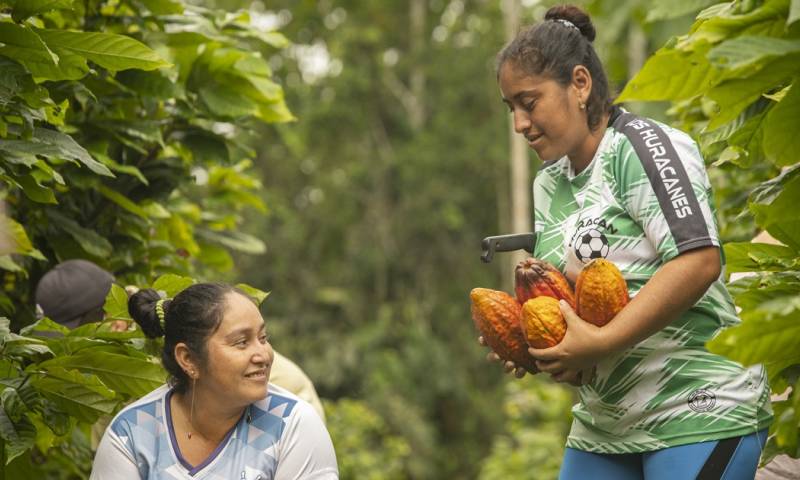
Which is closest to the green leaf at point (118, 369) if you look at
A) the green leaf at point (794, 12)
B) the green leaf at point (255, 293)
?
the green leaf at point (255, 293)

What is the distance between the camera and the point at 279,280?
21.5 m

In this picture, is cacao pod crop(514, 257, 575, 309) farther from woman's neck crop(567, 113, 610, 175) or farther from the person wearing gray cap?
the person wearing gray cap

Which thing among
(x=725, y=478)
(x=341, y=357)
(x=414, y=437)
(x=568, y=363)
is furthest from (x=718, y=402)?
(x=341, y=357)

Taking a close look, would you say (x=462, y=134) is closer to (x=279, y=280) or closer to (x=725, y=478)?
(x=279, y=280)

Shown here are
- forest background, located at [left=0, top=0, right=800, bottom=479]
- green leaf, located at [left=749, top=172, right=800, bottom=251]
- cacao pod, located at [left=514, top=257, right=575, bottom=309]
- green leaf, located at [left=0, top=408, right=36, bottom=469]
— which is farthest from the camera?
green leaf, located at [left=0, top=408, right=36, bottom=469]

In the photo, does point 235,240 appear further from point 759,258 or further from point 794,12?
point 794,12

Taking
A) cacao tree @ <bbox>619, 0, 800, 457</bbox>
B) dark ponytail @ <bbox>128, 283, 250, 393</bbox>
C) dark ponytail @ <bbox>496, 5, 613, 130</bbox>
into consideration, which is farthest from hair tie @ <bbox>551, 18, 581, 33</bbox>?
dark ponytail @ <bbox>128, 283, 250, 393</bbox>

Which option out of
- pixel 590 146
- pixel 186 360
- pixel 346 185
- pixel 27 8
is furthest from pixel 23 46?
pixel 346 185

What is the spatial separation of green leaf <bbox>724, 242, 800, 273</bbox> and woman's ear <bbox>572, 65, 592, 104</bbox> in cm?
55

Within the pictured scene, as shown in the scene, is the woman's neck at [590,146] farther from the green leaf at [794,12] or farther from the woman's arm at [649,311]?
the green leaf at [794,12]

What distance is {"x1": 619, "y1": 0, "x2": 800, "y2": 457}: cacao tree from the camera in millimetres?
1900

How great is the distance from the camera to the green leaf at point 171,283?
3.50 m

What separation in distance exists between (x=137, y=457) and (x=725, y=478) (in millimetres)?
1660

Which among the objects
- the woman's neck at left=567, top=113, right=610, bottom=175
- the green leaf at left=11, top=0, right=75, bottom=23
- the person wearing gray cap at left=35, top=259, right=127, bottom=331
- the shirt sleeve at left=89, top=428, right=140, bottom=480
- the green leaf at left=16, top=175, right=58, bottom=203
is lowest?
the shirt sleeve at left=89, top=428, right=140, bottom=480
